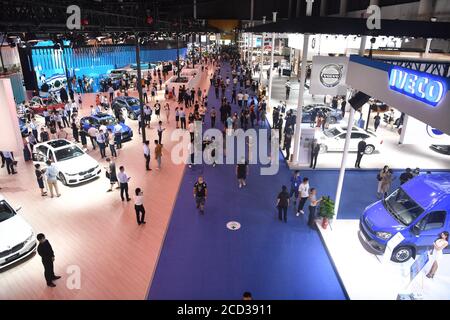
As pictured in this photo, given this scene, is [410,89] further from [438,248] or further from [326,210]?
[326,210]

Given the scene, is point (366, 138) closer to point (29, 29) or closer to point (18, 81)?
point (29, 29)

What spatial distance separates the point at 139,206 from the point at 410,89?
25.0 ft

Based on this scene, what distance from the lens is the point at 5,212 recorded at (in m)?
9.14

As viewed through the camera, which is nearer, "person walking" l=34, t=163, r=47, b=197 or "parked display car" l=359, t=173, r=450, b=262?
"parked display car" l=359, t=173, r=450, b=262

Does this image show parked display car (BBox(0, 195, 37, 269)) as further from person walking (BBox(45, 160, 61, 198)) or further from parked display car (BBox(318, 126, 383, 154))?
parked display car (BBox(318, 126, 383, 154))

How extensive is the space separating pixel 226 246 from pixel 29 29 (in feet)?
29.7

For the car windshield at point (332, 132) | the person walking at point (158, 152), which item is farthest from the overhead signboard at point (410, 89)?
the car windshield at point (332, 132)

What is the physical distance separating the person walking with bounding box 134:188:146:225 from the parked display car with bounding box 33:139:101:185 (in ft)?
12.5

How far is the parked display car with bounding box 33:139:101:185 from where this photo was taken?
12680 mm

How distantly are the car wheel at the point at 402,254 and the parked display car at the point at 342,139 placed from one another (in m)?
7.94

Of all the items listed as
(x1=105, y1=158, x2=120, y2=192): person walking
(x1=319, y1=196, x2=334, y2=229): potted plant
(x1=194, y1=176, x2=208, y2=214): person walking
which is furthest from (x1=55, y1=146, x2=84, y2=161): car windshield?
(x1=319, y1=196, x2=334, y2=229): potted plant

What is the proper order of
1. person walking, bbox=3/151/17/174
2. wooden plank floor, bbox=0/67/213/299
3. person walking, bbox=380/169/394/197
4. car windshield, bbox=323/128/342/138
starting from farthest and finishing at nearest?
car windshield, bbox=323/128/342/138, person walking, bbox=3/151/17/174, person walking, bbox=380/169/394/197, wooden plank floor, bbox=0/67/213/299

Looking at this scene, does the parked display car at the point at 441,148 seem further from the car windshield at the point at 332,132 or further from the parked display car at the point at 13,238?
the parked display car at the point at 13,238

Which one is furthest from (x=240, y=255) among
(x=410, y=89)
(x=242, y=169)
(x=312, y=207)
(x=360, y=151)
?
(x=360, y=151)
